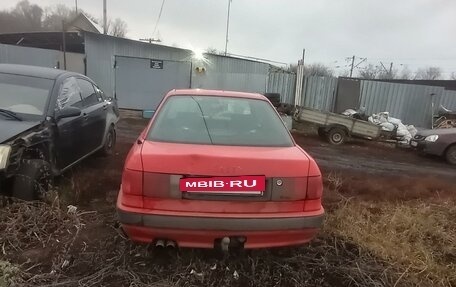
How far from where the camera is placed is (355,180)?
253 inches

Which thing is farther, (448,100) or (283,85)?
(283,85)

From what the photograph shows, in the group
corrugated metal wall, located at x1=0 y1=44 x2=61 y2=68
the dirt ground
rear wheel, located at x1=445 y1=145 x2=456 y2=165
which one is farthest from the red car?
corrugated metal wall, located at x1=0 y1=44 x2=61 y2=68

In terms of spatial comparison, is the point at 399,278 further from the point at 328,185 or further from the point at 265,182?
the point at 328,185

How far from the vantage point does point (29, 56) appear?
688 inches

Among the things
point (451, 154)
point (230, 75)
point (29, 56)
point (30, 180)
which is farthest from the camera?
point (29, 56)

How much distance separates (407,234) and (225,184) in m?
2.30

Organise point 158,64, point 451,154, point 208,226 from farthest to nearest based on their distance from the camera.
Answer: point 158,64
point 451,154
point 208,226

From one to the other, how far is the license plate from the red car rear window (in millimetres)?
483

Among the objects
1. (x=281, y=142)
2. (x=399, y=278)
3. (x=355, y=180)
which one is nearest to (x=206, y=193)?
(x=281, y=142)

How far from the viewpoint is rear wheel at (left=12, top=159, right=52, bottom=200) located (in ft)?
12.5

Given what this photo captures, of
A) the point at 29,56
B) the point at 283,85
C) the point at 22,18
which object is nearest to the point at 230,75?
the point at 283,85

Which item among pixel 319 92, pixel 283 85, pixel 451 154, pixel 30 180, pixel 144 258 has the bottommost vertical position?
pixel 451 154

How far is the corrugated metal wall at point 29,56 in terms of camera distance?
1734 centimetres

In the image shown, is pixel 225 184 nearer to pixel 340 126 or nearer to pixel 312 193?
pixel 312 193
